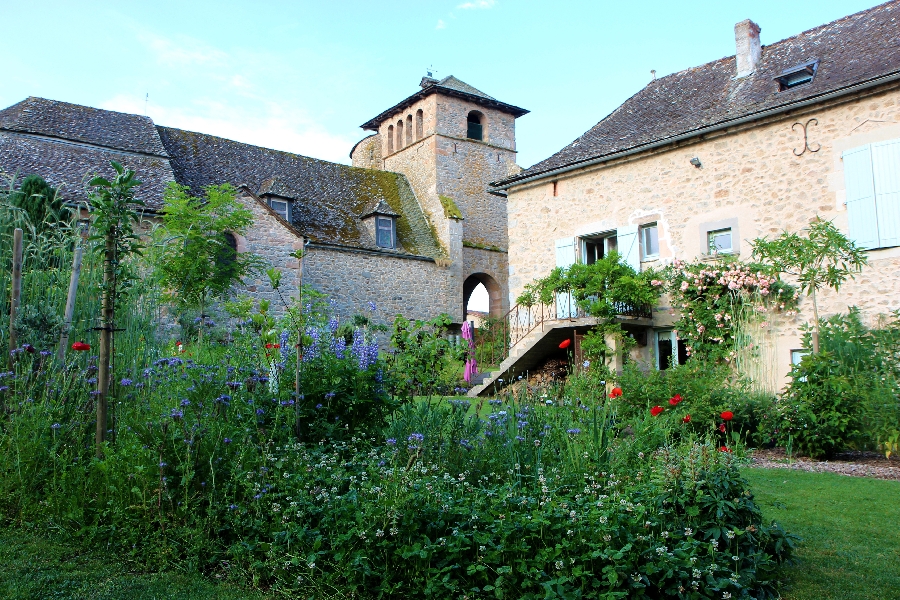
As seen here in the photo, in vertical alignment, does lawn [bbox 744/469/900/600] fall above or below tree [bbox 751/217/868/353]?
below

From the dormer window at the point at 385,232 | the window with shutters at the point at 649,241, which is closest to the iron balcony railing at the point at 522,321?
the window with shutters at the point at 649,241

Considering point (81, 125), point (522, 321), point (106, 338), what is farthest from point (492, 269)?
point (106, 338)

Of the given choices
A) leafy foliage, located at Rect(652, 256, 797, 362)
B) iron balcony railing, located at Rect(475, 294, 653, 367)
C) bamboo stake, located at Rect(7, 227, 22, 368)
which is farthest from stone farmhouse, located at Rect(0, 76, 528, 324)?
leafy foliage, located at Rect(652, 256, 797, 362)

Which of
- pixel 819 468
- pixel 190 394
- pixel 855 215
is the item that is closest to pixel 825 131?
pixel 855 215

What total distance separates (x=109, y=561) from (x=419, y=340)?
3610 millimetres

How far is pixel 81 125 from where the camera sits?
17641 mm

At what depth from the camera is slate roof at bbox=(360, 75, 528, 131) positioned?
24.1 meters

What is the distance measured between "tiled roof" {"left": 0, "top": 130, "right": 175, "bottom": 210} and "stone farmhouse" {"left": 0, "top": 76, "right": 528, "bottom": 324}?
3 cm

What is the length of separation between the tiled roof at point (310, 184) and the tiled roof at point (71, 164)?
100 cm

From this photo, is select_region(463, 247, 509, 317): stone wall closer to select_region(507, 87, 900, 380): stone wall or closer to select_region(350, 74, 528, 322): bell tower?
select_region(350, 74, 528, 322): bell tower

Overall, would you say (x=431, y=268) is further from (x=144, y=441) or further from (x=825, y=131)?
(x=144, y=441)

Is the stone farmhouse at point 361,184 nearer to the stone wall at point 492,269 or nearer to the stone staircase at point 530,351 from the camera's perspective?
the stone wall at point 492,269

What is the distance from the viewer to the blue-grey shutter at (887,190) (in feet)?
33.4

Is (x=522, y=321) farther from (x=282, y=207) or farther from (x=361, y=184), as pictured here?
(x=361, y=184)
